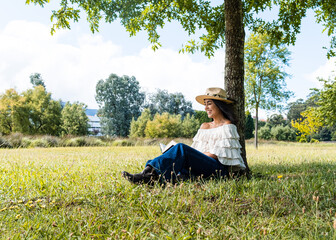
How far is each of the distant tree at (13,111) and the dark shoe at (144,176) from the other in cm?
2848

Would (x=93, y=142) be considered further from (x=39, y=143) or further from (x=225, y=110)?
(x=225, y=110)

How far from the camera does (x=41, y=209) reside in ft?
9.25

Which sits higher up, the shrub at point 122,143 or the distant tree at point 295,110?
the distant tree at point 295,110

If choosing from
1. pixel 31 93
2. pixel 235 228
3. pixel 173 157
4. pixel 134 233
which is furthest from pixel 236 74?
pixel 31 93

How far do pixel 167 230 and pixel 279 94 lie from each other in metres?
17.2

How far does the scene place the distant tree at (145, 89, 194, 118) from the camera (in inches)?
1747

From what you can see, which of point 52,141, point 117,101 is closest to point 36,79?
point 117,101

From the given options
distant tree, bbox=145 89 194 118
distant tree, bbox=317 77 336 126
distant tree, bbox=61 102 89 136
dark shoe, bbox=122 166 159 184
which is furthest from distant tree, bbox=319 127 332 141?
dark shoe, bbox=122 166 159 184

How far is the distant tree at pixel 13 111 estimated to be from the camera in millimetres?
27359

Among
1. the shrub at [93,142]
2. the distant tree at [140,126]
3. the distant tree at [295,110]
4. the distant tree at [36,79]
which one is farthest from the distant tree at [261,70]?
the distant tree at [295,110]

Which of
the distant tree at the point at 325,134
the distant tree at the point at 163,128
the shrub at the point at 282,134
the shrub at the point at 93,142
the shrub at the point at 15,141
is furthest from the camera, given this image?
the distant tree at the point at 325,134

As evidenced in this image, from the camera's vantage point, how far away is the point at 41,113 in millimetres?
29781

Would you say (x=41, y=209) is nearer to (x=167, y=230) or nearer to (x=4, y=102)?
(x=167, y=230)

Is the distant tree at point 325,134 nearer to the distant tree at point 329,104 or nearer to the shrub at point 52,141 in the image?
the distant tree at point 329,104
